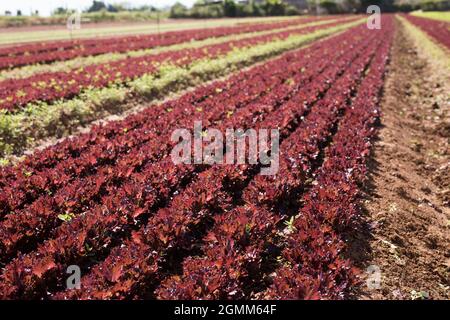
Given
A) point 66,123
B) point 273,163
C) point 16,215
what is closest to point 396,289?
point 273,163

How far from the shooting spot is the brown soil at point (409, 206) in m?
4.73

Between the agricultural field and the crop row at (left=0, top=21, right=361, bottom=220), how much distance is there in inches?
1.3

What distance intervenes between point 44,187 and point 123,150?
1.88m

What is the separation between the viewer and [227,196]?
6.16 meters

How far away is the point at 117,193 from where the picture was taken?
5660mm

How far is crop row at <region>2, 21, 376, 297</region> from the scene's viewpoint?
4020 millimetres

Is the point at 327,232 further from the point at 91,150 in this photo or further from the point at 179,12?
the point at 179,12

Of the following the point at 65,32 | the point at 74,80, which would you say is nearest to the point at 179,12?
the point at 65,32

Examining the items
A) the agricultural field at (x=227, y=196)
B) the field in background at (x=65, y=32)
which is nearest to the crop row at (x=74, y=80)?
the agricultural field at (x=227, y=196)

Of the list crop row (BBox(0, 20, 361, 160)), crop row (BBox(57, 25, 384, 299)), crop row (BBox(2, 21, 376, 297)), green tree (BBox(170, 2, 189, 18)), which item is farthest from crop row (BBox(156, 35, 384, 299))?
green tree (BBox(170, 2, 189, 18))

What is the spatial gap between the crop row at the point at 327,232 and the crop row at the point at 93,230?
1521 mm

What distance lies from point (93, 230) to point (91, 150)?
2829mm

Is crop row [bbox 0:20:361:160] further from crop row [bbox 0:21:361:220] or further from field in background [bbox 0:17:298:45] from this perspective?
field in background [bbox 0:17:298:45]

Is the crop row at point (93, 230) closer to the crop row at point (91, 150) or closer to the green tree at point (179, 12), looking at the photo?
the crop row at point (91, 150)
